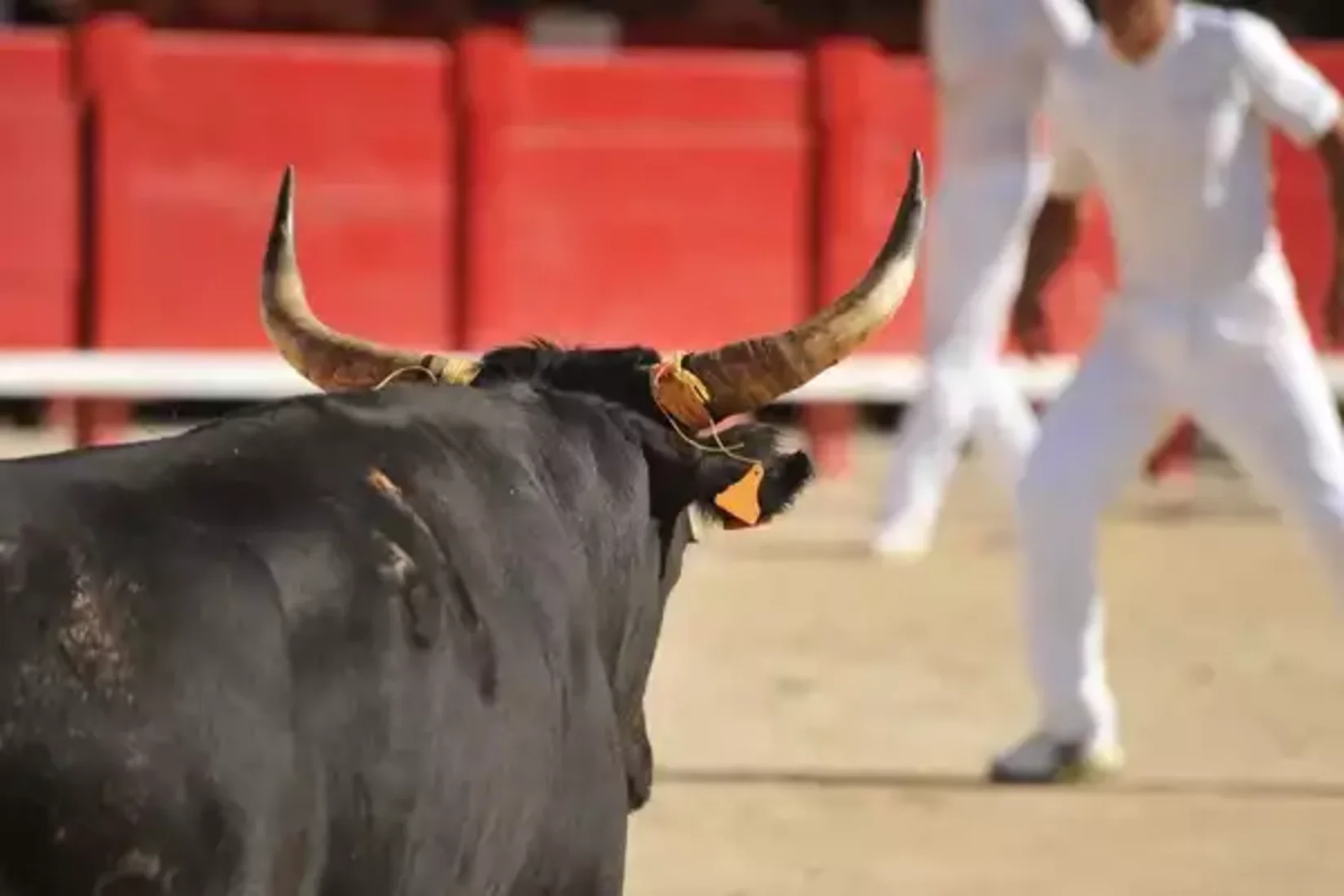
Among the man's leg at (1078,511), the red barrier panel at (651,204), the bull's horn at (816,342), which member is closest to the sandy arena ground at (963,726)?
the man's leg at (1078,511)

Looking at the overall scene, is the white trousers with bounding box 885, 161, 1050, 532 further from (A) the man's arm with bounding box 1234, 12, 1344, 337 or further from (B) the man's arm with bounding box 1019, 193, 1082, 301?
(A) the man's arm with bounding box 1234, 12, 1344, 337

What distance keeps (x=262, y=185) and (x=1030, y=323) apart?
215 inches

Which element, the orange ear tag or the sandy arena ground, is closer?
the orange ear tag

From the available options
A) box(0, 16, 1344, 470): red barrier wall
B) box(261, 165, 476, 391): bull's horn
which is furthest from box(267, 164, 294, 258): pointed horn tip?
box(0, 16, 1344, 470): red barrier wall

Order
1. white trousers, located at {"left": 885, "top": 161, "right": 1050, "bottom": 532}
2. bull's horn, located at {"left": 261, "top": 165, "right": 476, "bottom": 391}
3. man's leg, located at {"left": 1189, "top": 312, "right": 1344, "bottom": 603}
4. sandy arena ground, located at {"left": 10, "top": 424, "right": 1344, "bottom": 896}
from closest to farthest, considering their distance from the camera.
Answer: bull's horn, located at {"left": 261, "top": 165, "right": 476, "bottom": 391}, sandy arena ground, located at {"left": 10, "top": 424, "right": 1344, "bottom": 896}, man's leg, located at {"left": 1189, "top": 312, "right": 1344, "bottom": 603}, white trousers, located at {"left": 885, "top": 161, "right": 1050, "bottom": 532}

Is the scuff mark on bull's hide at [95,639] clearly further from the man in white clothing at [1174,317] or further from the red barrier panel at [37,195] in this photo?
the red barrier panel at [37,195]

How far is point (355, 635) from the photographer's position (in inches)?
84.9

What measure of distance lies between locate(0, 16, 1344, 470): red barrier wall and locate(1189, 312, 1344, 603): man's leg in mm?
5292

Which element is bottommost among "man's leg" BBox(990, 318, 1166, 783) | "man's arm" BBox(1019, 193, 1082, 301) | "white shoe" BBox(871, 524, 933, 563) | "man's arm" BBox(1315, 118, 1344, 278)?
"white shoe" BBox(871, 524, 933, 563)

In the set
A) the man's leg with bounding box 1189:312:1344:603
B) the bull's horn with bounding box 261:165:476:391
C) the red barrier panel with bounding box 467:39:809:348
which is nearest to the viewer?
the bull's horn with bounding box 261:165:476:391

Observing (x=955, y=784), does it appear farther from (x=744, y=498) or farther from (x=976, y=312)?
(x=976, y=312)

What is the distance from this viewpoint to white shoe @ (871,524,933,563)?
7672 millimetres

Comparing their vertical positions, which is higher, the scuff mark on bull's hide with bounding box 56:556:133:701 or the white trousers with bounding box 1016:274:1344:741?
the scuff mark on bull's hide with bounding box 56:556:133:701

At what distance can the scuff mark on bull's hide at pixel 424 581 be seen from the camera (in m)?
2.23
